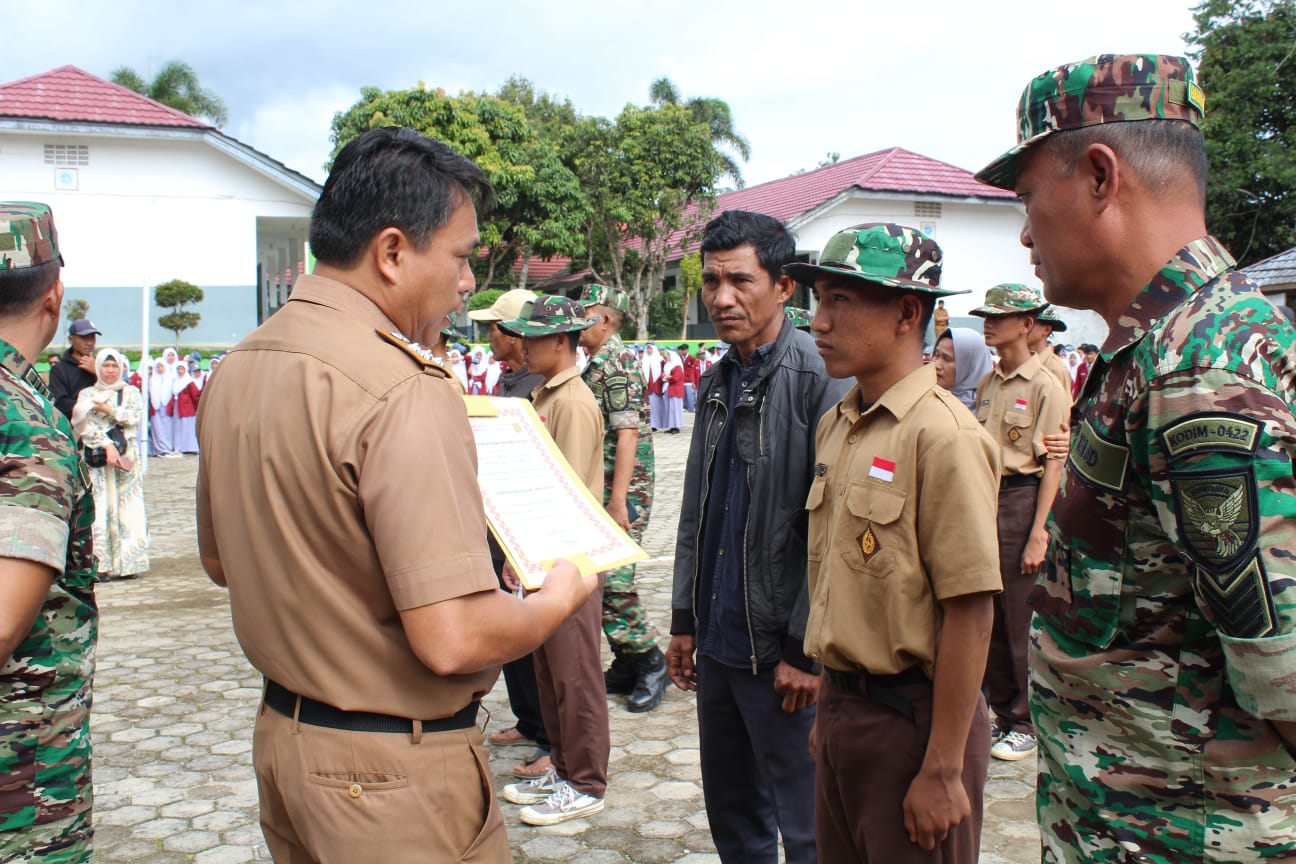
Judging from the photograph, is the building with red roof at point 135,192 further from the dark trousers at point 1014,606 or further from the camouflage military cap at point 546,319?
the dark trousers at point 1014,606

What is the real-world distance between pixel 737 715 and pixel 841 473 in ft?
3.16

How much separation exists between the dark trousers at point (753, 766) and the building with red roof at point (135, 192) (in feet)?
68.6

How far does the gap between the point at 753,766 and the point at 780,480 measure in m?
0.95

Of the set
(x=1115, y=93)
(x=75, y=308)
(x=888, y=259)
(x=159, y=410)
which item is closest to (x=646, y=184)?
(x=75, y=308)

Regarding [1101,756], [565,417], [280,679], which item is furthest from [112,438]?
[1101,756]

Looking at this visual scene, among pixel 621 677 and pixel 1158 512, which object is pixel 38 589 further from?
pixel 621 677

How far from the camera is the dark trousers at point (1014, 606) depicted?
4812mm

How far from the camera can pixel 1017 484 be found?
4.84m

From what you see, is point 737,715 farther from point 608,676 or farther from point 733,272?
point 608,676

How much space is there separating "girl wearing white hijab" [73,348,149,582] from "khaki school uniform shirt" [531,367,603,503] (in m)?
5.77

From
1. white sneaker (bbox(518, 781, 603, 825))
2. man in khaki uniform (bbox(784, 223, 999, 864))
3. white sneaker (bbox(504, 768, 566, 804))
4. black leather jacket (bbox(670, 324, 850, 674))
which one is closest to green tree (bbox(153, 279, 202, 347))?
white sneaker (bbox(504, 768, 566, 804))

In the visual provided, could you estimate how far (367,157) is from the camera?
1.90 metres

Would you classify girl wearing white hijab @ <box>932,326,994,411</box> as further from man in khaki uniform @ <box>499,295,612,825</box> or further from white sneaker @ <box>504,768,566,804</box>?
Result: white sneaker @ <box>504,768,566,804</box>

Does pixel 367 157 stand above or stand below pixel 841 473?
above
